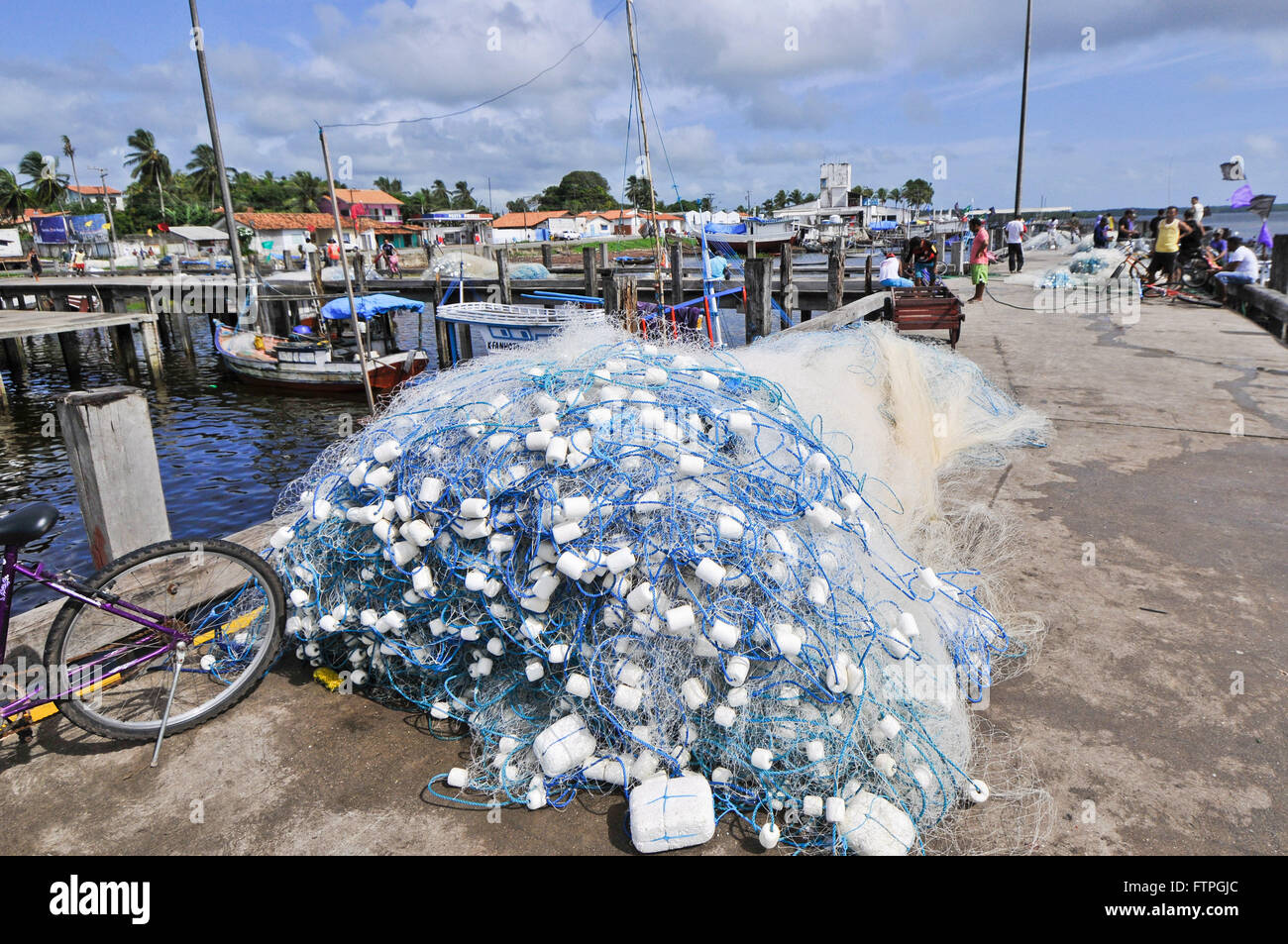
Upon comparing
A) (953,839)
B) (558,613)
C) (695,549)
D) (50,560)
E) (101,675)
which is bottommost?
(50,560)

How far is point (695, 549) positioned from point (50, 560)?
10.6 meters

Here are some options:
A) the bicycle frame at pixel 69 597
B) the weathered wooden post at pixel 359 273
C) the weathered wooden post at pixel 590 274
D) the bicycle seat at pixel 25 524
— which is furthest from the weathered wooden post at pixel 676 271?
the bicycle seat at pixel 25 524

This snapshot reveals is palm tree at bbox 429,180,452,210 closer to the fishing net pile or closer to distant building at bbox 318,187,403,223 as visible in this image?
distant building at bbox 318,187,403,223

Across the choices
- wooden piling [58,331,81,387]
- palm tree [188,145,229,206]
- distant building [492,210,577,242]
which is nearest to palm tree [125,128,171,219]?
palm tree [188,145,229,206]

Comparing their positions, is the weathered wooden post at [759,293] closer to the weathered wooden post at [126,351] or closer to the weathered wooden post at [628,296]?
the weathered wooden post at [628,296]

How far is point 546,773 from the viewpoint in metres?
2.71

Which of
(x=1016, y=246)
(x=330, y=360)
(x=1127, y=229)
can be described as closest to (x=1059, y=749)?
(x=330, y=360)

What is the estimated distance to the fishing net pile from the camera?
2.64 meters

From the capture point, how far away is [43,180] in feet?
269

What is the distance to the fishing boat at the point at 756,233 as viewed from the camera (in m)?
48.6

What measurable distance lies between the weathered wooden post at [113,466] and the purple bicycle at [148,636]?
2.04 feet

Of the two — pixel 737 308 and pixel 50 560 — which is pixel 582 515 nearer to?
pixel 50 560

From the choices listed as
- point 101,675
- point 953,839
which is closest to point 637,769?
point 953,839

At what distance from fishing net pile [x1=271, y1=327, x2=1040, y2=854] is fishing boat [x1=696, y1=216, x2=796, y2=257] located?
44.5 meters
